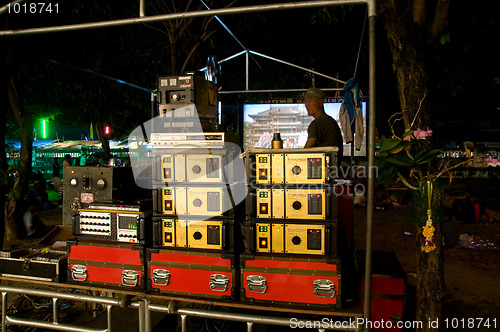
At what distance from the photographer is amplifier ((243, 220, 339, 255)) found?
336cm

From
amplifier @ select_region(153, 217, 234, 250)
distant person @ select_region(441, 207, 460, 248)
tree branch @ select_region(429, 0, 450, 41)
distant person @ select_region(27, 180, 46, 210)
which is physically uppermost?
tree branch @ select_region(429, 0, 450, 41)

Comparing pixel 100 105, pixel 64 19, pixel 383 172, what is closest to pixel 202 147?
pixel 383 172

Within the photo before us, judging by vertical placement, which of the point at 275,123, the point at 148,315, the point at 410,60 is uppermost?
the point at 410,60

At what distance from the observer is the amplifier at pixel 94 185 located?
4.78 meters

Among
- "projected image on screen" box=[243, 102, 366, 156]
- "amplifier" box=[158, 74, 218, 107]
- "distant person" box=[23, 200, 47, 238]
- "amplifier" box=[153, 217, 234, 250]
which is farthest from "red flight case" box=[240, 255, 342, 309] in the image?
"distant person" box=[23, 200, 47, 238]

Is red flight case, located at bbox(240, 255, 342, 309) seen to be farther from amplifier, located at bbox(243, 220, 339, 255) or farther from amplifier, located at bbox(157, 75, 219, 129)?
amplifier, located at bbox(157, 75, 219, 129)

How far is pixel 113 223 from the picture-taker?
3.94 meters

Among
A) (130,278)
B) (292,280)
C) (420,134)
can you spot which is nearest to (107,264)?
(130,278)

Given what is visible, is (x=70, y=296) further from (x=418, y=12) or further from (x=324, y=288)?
(x=418, y=12)

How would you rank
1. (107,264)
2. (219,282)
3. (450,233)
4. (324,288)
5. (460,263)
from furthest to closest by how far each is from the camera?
(450,233), (460,263), (107,264), (219,282), (324,288)

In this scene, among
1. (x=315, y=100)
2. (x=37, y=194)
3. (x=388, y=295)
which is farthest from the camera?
(x=37, y=194)

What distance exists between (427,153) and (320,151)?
1.06 meters

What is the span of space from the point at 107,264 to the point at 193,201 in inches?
50.6

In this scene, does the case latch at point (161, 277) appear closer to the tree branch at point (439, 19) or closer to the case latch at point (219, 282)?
the case latch at point (219, 282)
